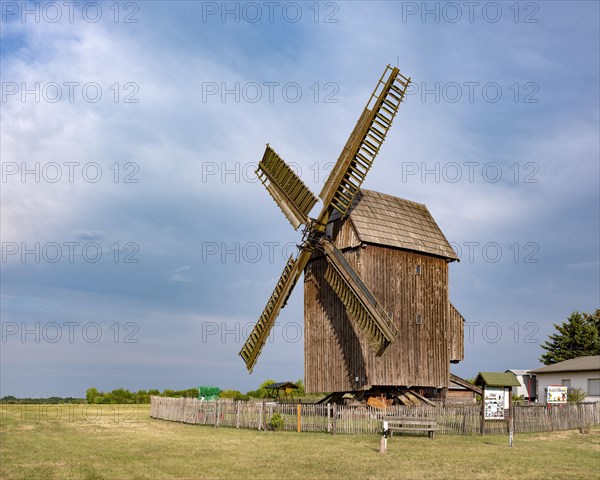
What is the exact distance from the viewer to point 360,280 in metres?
28.2

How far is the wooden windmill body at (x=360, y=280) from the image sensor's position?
30125 millimetres

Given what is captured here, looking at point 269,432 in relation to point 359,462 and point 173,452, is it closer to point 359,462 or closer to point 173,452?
point 173,452

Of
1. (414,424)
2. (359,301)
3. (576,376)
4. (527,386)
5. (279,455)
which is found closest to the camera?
(279,455)

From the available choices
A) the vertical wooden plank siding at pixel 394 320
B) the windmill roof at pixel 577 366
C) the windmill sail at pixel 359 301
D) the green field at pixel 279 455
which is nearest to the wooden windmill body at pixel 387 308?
the vertical wooden plank siding at pixel 394 320

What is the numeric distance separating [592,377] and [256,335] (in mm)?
24147

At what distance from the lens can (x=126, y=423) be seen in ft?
108

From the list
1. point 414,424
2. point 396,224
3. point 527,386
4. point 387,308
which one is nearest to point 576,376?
point 527,386

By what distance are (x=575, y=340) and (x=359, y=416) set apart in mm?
42249

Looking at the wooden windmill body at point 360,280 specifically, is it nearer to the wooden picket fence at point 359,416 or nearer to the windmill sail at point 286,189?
the windmill sail at point 286,189

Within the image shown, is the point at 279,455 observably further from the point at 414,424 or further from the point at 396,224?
the point at 396,224

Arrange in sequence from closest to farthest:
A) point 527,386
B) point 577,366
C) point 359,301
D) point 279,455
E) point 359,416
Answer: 1. point 279,455
2. point 359,416
3. point 359,301
4. point 577,366
5. point 527,386

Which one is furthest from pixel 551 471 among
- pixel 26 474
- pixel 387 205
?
pixel 387 205

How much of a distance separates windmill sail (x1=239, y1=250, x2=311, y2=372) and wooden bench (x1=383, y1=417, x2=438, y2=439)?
8433 millimetres

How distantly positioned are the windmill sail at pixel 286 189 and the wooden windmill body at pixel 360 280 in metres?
0.05
